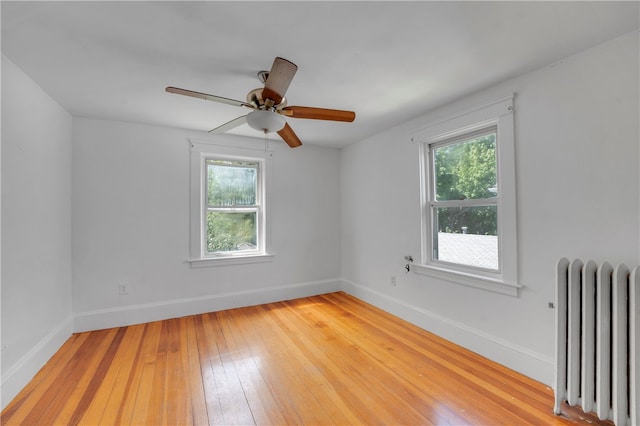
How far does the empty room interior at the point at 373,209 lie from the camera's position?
5.10ft

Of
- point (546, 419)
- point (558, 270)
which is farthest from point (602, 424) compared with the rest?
point (558, 270)

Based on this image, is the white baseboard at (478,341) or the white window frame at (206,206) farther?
the white window frame at (206,206)

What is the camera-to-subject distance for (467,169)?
260cm

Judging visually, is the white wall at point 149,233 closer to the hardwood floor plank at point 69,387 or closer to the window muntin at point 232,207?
the window muntin at point 232,207

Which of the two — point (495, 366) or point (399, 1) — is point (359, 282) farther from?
point (399, 1)

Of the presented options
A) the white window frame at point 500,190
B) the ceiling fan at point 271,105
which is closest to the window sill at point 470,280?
the white window frame at point 500,190

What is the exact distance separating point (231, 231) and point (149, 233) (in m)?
0.94

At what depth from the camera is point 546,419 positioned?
1596 mm

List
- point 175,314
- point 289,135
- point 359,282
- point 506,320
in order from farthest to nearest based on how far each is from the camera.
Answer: point 359,282, point 175,314, point 289,135, point 506,320

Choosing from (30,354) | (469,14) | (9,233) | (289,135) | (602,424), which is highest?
(469,14)

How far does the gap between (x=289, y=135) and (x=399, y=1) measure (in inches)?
50.0

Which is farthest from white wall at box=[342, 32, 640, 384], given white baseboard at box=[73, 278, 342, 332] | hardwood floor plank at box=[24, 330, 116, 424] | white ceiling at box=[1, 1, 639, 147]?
hardwood floor plank at box=[24, 330, 116, 424]

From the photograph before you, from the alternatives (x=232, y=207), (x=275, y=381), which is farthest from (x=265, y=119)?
(x=232, y=207)

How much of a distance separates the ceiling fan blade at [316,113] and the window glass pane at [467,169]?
1275 mm
